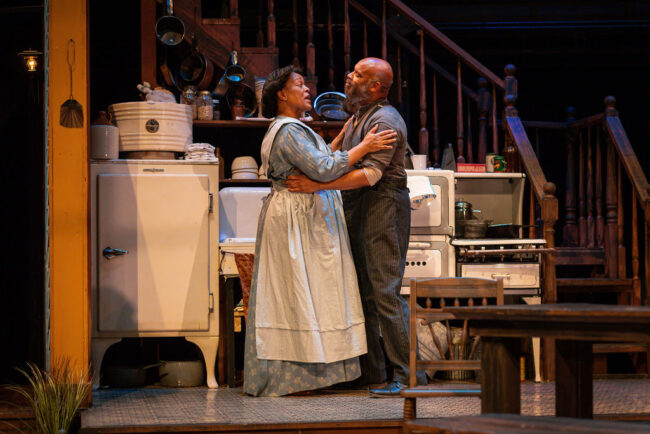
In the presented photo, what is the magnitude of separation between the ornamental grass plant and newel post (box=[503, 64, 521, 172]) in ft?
10.7

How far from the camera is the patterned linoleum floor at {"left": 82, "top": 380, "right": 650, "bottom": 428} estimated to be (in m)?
3.77

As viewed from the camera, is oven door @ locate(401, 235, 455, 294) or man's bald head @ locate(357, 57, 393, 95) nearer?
man's bald head @ locate(357, 57, 393, 95)

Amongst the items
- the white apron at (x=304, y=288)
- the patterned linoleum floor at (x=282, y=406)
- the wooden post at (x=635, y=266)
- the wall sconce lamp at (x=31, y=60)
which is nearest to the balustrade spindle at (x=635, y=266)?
the wooden post at (x=635, y=266)

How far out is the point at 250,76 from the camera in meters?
5.68

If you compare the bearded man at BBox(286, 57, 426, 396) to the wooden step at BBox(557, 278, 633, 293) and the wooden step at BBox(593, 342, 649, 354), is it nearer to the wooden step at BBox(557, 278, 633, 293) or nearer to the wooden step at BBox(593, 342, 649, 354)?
the wooden step at BBox(593, 342, 649, 354)

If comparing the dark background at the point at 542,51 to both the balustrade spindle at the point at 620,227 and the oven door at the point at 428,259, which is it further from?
the oven door at the point at 428,259

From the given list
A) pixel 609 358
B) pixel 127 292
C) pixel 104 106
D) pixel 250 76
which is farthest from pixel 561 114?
pixel 127 292

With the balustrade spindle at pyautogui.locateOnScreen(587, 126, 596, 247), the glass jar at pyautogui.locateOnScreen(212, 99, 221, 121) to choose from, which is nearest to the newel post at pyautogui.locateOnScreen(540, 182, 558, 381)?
the balustrade spindle at pyautogui.locateOnScreen(587, 126, 596, 247)

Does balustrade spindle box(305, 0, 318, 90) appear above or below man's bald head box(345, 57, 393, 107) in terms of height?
above

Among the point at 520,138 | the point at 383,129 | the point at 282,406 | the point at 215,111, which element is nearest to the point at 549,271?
the point at 520,138

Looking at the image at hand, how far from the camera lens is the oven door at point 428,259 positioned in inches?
205

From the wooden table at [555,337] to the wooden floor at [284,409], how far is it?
46.9 inches

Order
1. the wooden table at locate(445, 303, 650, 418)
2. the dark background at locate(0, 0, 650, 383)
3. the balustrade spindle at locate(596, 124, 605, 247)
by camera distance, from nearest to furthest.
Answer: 1. the wooden table at locate(445, 303, 650, 418)
2. the balustrade spindle at locate(596, 124, 605, 247)
3. the dark background at locate(0, 0, 650, 383)

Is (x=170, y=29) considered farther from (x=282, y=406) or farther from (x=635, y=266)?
(x=635, y=266)
